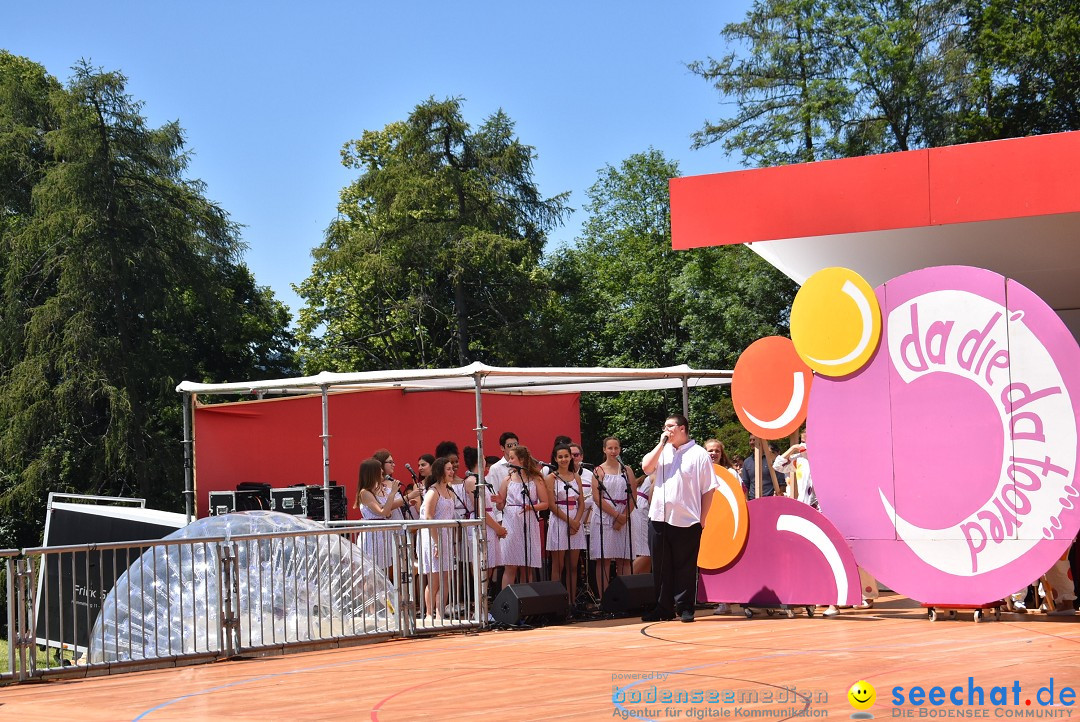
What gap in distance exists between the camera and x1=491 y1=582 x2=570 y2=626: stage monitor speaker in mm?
11039

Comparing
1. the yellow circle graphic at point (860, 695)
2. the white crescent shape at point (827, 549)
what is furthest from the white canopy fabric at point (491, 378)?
the yellow circle graphic at point (860, 695)

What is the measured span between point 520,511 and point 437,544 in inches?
43.5

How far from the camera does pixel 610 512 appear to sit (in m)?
12.4

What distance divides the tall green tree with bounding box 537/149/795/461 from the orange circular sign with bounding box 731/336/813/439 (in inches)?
828

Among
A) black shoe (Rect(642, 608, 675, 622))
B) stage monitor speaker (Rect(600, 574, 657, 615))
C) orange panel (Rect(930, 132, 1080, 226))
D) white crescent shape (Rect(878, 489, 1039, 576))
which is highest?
orange panel (Rect(930, 132, 1080, 226))

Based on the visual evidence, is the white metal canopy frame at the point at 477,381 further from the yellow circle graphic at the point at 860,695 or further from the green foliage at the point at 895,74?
the green foliage at the point at 895,74

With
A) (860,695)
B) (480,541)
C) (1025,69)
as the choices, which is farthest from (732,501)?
(1025,69)

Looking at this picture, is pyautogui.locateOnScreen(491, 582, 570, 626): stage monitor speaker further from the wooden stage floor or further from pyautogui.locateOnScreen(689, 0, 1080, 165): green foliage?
pyautogui.locateOnScreen(689, 0, 1080, 165): green foliage

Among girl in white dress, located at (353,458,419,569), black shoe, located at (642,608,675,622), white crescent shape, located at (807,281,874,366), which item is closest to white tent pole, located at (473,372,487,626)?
girl in white dress, located at (353,458,419,569)

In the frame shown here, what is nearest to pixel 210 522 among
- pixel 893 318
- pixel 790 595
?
pixel 790 595

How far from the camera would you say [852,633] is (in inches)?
376

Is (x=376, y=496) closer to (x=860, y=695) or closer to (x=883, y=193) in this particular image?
(x=883, y=193)

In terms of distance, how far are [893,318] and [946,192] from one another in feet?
3.69

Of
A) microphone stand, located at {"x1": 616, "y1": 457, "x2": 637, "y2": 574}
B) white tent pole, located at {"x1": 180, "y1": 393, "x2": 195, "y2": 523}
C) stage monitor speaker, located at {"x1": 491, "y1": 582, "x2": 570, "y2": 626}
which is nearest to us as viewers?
stage monitor speaker, located at {"x1": 491, "y1": 582, "x2": 570, "y2": 626}
